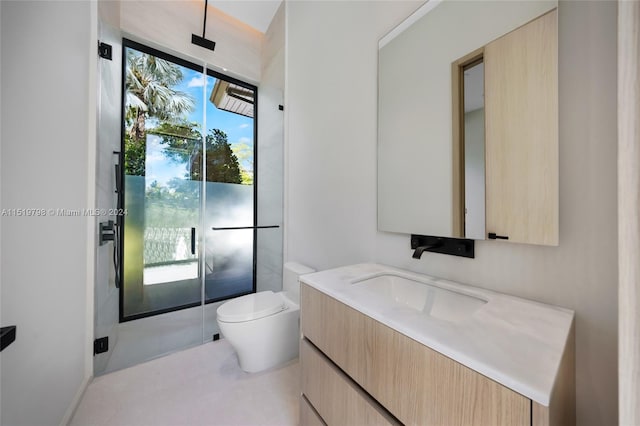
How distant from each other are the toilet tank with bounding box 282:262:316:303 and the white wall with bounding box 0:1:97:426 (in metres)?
1.28

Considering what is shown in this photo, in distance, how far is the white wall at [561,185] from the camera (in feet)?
2.32

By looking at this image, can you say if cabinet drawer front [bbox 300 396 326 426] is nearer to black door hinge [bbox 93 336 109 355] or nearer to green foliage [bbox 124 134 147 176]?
black door hinge [bbox 93 336 109 355]

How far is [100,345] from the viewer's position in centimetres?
168

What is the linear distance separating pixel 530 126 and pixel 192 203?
2604 mm

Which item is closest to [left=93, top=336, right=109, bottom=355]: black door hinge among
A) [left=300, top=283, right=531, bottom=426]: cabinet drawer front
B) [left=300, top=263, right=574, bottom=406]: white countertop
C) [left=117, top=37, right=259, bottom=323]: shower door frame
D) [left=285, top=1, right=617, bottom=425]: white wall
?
Answer: [left=117, top=37, right=259, bottom=323]: shower door frame

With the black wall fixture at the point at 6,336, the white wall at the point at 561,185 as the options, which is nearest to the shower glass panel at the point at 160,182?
the white wall at the point at 561,185

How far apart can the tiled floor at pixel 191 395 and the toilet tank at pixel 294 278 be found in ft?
1.62

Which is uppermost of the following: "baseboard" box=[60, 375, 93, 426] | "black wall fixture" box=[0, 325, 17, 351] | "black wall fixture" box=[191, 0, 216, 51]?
"black wall fixture" box=[191, 0, 216, 51]

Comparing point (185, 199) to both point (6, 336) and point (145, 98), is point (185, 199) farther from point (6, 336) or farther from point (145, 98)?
point (6, 336)

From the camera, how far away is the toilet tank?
6.24 feet

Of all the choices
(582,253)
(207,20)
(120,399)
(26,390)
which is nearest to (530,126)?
(582,253)

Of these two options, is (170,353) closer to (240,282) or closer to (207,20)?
(240,282)

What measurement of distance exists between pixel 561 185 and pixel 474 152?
0.99 feet

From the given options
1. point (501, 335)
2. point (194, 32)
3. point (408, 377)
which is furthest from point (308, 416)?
point (194, 32)
